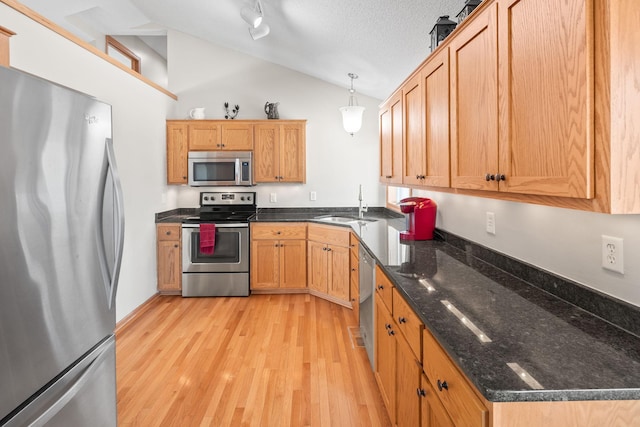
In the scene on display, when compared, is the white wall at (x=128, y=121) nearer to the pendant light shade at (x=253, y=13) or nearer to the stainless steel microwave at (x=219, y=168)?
the stainless steel microwave at (x=219, y=168)

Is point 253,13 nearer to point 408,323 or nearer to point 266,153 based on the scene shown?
point 266,153

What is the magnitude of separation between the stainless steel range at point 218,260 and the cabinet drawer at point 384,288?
2449 mm

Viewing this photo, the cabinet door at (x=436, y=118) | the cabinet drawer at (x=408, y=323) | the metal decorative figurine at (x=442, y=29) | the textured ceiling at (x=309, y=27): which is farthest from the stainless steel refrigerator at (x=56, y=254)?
the textured ceiling at (x=309, y=27)

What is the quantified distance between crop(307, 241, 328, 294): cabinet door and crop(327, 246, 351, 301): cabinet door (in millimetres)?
83

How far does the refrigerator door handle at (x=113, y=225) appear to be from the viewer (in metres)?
1.63

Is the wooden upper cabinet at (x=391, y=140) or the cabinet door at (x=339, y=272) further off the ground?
the wooden upper cabinet at (x=391, y=140)

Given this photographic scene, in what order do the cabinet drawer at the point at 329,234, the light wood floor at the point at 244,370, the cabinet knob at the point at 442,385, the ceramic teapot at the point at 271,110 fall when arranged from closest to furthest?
1. the cabinet knob at the point at 442,385
2. the light wood floor at the point at 244,370
3. the cabinet drawer at the point at 329,234
4. the ceramic teapot at the point at 271,110

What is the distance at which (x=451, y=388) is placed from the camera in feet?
→ 3.37

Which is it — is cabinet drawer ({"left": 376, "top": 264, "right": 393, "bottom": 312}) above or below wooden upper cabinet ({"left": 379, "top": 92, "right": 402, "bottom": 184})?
below

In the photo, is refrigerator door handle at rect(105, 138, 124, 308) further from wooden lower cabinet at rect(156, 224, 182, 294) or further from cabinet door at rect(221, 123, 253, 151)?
cabinet door at rect(221, 123, 253, 151)

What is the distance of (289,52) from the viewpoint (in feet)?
13.9

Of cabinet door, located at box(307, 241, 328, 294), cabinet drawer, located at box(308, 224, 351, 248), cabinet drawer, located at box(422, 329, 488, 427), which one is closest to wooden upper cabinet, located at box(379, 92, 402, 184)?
cabinet drawer, located at box(308, 224, 351, 248)

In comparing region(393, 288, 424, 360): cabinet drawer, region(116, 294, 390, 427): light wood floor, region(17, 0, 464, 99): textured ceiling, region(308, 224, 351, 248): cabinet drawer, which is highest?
region(17, 0, 464, 99): textured ceiling

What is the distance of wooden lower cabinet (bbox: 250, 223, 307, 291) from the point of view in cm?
441
